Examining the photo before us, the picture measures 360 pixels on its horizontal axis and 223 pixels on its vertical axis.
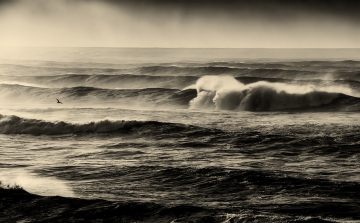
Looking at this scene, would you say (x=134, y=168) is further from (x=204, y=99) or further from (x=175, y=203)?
(x=204, y=99)

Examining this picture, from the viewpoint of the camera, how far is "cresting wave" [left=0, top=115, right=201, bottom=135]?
69.6 feet

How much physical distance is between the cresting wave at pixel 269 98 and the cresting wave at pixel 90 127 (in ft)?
25.4

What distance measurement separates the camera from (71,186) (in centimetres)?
1323

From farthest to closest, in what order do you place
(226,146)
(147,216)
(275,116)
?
(275,116) < (226,146) < (147,216)

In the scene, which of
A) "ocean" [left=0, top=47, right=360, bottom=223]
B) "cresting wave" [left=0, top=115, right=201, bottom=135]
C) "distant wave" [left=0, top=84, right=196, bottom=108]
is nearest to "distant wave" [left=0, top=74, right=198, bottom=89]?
"distant wave" [left=0, top=84, right=196, bottom=108]

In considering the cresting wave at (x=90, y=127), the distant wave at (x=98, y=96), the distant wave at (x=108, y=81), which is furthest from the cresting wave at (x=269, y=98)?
the distant wave at (x=108, y=81)


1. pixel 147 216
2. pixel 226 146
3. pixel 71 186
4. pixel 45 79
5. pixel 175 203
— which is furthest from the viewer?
pixel 45 79

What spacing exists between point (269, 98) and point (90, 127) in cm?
1122

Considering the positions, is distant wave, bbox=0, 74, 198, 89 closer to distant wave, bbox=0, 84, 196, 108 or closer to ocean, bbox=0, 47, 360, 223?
distant wave, bbox=0, 84, 196, 108

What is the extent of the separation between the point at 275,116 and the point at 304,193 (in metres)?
13.1

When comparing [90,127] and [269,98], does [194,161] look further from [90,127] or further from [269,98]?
[269,98]

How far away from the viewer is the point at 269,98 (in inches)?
1168

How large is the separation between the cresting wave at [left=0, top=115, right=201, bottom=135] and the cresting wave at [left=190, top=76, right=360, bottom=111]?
25.4ft

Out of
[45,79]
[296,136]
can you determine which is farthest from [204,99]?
[45,79]
